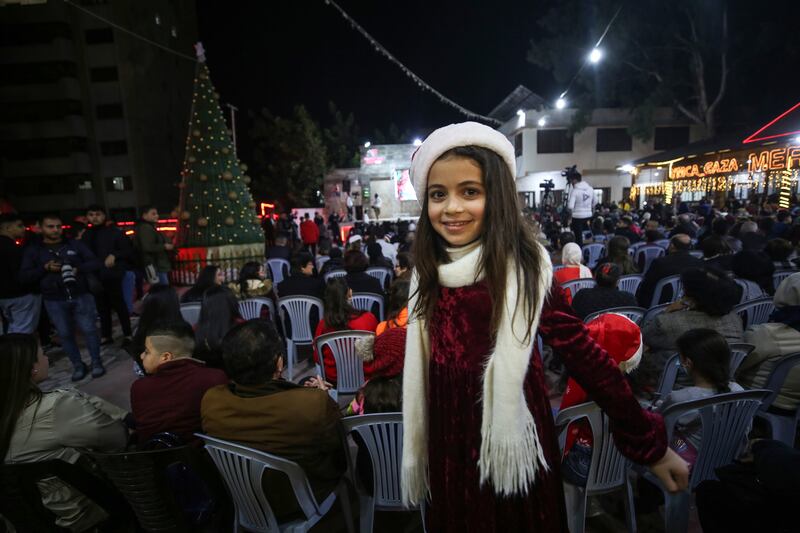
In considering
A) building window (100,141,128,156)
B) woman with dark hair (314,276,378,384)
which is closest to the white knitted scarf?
woman with dark hair (314,276,378,384)

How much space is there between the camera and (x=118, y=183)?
83.4 feet

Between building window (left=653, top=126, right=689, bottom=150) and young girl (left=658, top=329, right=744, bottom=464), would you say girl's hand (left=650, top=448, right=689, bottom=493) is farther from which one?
building window (left=653, top=126, right=689, bottom=150)

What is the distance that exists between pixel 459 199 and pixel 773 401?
102 inches

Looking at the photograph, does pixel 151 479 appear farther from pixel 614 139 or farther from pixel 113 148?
pixel 113 148

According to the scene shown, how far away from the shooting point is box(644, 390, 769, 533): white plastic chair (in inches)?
69.2

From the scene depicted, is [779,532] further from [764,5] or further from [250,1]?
[764,5]

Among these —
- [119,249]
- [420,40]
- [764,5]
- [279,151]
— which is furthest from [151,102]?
[764,5]

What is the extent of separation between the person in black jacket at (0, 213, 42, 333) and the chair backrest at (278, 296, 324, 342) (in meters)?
2.56

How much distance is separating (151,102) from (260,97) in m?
6.90

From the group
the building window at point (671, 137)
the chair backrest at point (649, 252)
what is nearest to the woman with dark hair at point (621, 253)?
the chair backrest at point (649, 252)

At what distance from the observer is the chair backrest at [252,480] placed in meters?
1.63

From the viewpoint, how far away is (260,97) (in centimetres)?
2806

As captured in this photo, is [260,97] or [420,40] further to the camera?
[260,97]

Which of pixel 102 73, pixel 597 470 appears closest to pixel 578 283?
pixel 597 470
